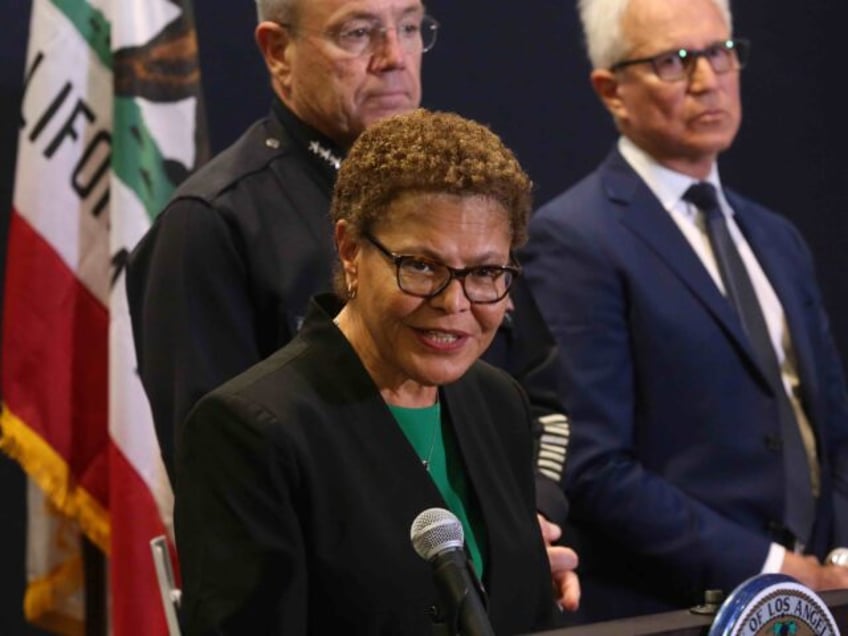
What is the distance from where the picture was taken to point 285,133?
9.67ft

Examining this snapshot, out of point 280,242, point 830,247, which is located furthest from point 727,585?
point 830,247

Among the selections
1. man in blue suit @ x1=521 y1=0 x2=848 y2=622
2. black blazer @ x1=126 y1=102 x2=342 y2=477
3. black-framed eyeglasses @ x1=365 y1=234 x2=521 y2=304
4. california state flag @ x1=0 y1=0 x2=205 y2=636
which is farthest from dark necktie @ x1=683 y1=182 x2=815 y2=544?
black-framed eyeglasses @ x1=365 y1=234 x2=521 y2=304

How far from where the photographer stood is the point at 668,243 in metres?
3.51

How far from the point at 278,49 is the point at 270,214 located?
1.03 feet

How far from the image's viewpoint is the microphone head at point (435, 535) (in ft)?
5.60

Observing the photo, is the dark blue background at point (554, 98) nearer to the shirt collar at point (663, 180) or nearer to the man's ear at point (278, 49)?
the shirt collar at point (663, 180)

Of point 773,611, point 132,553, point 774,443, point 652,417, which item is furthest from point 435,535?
point 132,553

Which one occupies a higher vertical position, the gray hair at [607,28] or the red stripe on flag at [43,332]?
the gray hair at [607,28]

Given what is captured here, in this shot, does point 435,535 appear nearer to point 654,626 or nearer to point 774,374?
point 654,626

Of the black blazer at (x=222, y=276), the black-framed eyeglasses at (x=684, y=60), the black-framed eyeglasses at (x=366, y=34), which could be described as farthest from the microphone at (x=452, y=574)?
the black-framed eyeglasses at (x=684, y=60)

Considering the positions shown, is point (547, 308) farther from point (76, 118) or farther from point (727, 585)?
point (76, 118)

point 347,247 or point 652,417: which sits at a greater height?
point 347,247

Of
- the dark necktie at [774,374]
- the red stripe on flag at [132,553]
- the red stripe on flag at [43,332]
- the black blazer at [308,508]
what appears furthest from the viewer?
the red stripe on flag at [43,332]

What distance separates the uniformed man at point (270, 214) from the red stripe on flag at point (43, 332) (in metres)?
0.84
